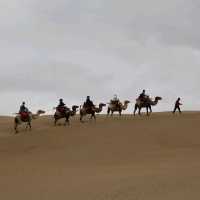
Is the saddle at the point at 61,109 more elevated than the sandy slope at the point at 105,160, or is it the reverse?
the saddle at the point at 61,109

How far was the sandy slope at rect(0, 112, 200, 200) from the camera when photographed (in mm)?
20500

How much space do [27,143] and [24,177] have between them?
29.4 feet

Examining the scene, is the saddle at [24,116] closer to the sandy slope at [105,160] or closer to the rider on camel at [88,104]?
the sandy slope at [105,160]

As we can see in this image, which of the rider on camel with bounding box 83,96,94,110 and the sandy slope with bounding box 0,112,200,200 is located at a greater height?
the rider on camel with bounding box 83,96,94,110

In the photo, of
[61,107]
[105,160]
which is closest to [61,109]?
[61,107]

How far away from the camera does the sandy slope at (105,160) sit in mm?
20500

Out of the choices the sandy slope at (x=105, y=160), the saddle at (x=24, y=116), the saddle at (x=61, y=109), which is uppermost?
the saddle at (x=61, y=109)

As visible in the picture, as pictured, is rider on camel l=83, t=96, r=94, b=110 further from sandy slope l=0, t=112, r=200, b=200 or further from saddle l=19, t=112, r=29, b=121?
saddle l=19, t=112, r=29, b=121

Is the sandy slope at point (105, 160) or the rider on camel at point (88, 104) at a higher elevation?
the rider on camel at point (88, 104)

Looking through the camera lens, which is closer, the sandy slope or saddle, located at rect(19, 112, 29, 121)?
the sandy slope

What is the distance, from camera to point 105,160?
2792 cm

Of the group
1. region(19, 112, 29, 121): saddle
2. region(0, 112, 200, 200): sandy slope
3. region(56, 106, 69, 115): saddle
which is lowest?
region(0, 112, 200, 200): sandy slope

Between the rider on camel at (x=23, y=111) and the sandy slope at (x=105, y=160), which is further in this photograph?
the rider on camel at (x=23, y=111)

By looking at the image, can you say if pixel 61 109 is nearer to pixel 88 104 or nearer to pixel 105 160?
pixel 88 104
